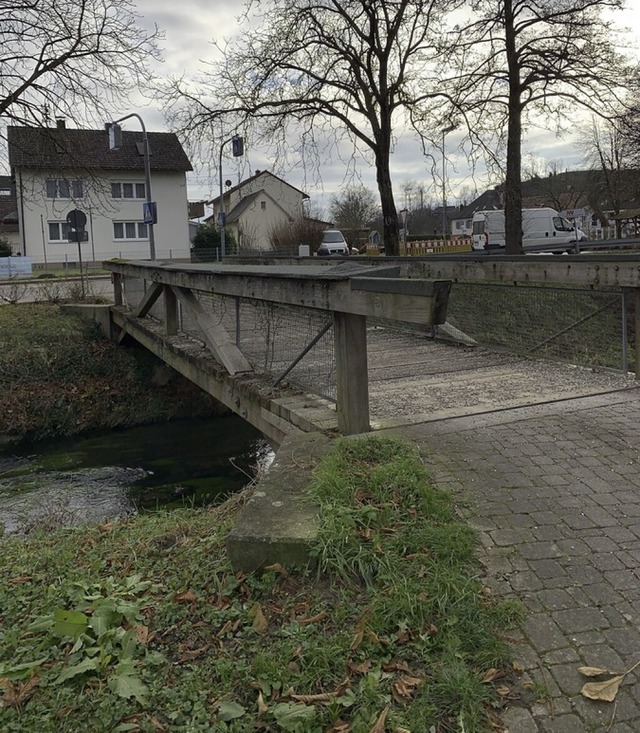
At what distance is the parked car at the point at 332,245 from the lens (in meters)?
36.7

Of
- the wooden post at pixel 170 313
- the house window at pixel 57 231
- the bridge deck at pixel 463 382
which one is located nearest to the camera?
the bridge deck at pixel 463 382

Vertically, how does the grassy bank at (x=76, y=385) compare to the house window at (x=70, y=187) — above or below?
below

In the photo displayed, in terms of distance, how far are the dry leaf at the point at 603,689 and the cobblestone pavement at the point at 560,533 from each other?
21 mm

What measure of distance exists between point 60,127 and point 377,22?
24.7 ft

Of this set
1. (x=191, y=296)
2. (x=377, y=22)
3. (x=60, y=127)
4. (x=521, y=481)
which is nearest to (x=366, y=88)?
(x=377, y=22)

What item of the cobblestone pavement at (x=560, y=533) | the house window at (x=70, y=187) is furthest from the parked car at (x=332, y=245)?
the cobblestone pavement at (x=560, y=533)

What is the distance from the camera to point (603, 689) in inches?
87.2

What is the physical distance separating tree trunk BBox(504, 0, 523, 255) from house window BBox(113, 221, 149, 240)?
3532cm

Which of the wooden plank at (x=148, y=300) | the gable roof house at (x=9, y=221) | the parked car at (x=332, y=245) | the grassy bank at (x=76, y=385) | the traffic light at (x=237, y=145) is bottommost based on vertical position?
the grassy bank at (x=76, y=385)

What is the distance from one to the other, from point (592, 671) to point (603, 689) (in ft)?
0.27

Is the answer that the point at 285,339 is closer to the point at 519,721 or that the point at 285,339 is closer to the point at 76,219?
the point at 519,721

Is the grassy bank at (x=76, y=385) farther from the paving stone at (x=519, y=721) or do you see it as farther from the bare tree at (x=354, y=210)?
the bare tree at (x=354, y=210)

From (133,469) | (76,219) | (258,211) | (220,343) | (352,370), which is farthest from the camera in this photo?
(258,211)

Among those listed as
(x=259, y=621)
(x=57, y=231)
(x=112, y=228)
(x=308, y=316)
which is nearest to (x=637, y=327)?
(x=308, y=316)
